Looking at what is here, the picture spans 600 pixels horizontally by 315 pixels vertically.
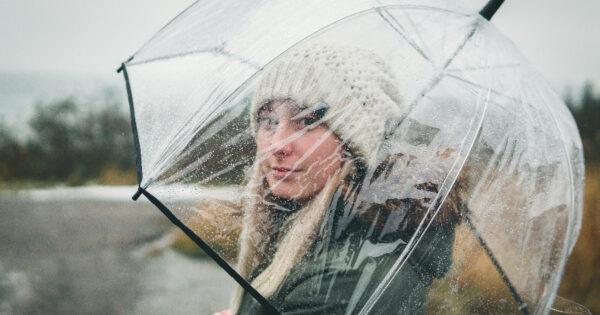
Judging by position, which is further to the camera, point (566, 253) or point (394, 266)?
point (566, 253)

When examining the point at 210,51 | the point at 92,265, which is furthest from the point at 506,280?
the point at 92,265

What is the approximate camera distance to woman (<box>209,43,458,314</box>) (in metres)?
1.29

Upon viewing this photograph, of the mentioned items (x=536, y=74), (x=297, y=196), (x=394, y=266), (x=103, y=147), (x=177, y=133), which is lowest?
(x=103, y=147)

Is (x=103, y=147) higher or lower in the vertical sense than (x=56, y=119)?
lower

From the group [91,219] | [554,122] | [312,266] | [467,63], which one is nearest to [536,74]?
[554,122]

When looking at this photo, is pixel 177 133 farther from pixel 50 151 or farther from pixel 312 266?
pixel 50 151

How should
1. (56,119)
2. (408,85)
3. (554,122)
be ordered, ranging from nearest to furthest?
(408,85) < (554,122) < (56,119)

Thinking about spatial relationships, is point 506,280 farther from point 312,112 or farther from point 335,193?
point 312,112

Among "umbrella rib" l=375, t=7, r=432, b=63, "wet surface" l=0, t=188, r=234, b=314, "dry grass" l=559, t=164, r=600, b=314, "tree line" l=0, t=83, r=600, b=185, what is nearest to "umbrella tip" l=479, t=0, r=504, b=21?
"umbrella rib" l=375, t=7, r=432, b=63

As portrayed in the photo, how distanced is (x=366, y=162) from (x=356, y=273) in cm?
28

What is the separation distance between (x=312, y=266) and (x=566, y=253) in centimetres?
85

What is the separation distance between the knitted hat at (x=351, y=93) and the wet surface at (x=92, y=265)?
11.8 feet

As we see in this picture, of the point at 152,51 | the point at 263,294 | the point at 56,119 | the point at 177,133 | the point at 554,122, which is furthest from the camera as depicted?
the point at 56,119

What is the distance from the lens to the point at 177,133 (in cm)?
149
